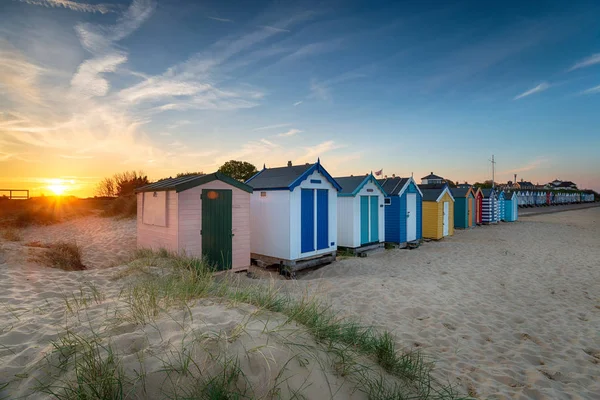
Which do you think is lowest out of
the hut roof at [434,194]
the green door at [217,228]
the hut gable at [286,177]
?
the green door at [217,228]

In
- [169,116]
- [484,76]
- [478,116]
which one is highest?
[484,76]

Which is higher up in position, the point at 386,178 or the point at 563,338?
the point at 386,178

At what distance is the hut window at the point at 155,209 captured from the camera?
8.30 metres

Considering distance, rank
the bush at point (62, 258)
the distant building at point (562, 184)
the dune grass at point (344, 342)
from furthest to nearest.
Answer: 1. the distant building at point (562, 184)
2. the bush at point (62, 258)
3. the dune grass at point (344, 342)

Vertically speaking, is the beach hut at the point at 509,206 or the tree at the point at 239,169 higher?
the tree at the point at 239,169

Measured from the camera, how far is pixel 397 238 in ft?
47.1

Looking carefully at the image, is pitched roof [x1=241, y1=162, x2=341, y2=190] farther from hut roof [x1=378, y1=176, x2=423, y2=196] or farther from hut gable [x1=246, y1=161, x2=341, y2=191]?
hut roof [x1=378, y1=176, x2=423, y2=196]

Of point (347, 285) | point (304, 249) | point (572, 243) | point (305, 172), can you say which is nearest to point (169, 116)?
point (305, 172)

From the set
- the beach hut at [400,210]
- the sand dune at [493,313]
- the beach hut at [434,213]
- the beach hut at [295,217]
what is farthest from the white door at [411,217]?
the beach hut at [295,217]

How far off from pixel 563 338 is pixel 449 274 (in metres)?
4.06

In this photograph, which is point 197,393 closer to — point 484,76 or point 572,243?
point 484,76

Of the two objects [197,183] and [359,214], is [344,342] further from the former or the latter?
[359,214]

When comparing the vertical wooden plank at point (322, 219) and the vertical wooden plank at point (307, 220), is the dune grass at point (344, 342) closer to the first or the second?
the vertical wooden plank at point (307, 220)

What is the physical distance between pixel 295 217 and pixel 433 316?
5.15m
